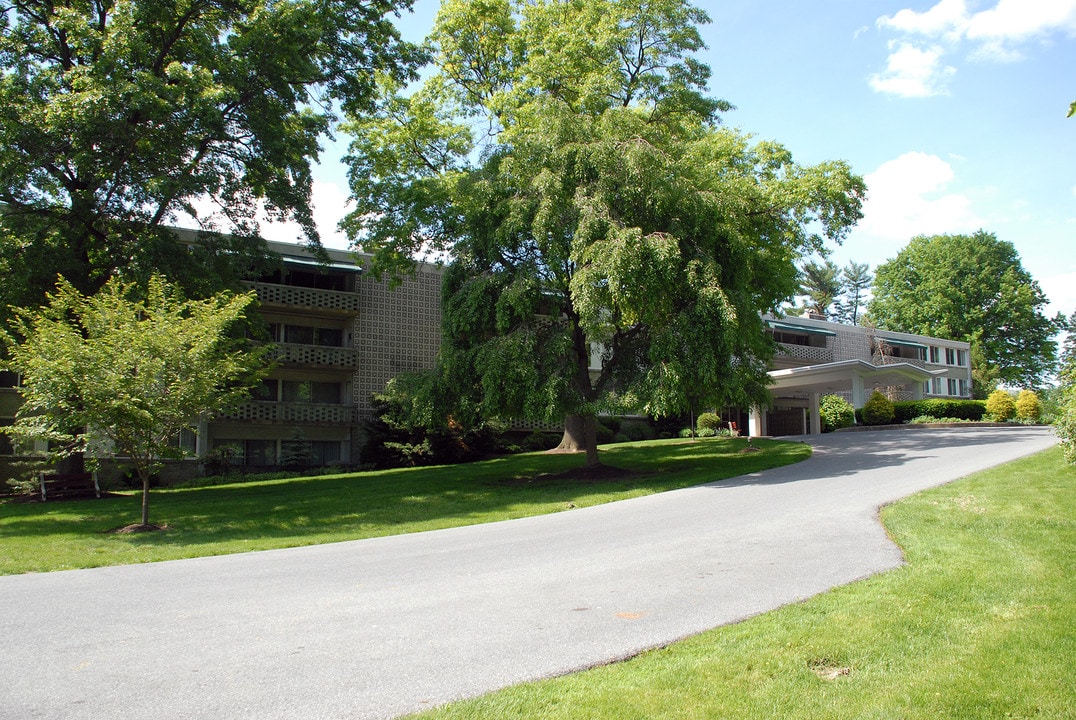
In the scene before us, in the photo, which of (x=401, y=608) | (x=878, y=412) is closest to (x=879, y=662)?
(x=401, y=608)

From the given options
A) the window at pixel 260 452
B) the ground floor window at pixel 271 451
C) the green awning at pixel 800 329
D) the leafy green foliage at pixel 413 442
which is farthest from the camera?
the green awning at pixel 800 329

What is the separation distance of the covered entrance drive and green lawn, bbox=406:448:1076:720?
22.0 meters

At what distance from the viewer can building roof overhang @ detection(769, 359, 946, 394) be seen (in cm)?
3058

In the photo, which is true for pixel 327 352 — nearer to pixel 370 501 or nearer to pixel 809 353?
pixel 370 501

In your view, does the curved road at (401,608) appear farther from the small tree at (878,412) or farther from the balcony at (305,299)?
the small tree at (878,412)

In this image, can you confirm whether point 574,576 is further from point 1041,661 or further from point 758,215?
point 758,215

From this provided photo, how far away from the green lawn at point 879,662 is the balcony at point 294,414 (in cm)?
2493

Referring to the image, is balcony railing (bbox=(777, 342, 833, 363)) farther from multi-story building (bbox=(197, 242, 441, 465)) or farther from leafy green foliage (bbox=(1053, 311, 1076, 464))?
leafy green foliage (bbox=(1053, 311, 1076, 464))

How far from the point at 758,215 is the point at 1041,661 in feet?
60.4

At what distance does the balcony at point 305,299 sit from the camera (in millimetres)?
29078

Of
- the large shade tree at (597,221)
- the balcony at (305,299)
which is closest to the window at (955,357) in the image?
the large shade tree at (597,221)

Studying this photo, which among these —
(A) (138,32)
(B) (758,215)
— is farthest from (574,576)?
(A) (138,32)

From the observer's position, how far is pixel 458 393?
61.0ft

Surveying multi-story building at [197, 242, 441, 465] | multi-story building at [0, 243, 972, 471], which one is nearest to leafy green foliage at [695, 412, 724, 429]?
multi-story building at [0, 243, 972, 471]
